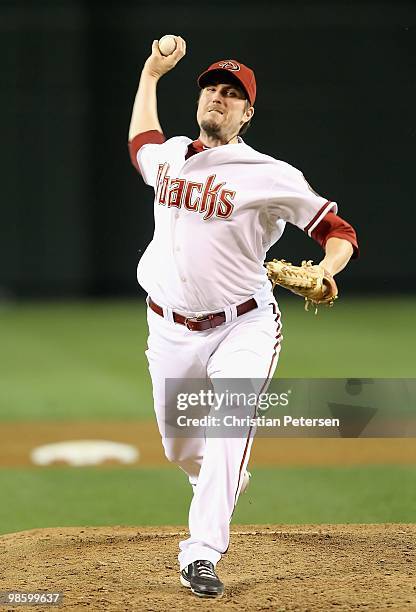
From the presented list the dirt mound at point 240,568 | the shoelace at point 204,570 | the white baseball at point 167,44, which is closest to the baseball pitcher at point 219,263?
→ the shoelace at point 204,570

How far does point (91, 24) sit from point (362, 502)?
10.3 metres

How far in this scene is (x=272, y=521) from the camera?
18.2ft

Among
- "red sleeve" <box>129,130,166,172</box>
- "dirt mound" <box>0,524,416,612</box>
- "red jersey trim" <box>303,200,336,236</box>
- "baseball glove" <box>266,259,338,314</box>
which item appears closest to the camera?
"baseball glove" <box>266,259,338,314</box>

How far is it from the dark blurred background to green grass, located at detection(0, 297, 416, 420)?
0.79 meters

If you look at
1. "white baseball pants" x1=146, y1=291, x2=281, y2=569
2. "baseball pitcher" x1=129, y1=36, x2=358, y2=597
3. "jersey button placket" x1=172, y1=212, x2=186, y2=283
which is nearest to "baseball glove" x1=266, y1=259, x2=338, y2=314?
"baseball pitcher" x1=129, y1=36, x2=358, y2=597

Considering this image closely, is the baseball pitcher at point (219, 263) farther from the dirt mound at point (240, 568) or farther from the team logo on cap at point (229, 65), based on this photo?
the dirt mound at point (240, 568)

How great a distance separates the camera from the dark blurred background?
570 inches

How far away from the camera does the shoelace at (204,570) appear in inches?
152

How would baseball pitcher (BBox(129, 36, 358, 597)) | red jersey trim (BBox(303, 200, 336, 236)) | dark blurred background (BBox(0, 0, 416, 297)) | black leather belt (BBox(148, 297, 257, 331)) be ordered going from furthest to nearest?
dark blurred background (BBox(0, 0, 416, 297)) < black leather belt (BBox(148, 297, 257, 331)) < red jersey trim (BBox(303, 200, 336, 236)) < baseball pitcher (BBox(129, 36, 358, 597))

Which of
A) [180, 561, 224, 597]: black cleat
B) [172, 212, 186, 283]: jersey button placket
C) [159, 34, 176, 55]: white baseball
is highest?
[159, 34, 176, 55]: white baseball

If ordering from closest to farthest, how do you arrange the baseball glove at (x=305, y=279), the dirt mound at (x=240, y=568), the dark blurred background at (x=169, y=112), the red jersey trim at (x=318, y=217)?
the baseball glove at (x=305, y=279), the dirt mound at (x=240, y=568), the red jersey trim at (x=318, y=217), the dark blurred background at (x=169, y=112)

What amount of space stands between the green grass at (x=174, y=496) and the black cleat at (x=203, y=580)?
5.17ft

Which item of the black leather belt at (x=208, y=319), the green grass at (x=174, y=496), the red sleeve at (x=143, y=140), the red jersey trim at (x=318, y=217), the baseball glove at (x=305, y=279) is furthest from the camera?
the green grass at (x=174, y=496)

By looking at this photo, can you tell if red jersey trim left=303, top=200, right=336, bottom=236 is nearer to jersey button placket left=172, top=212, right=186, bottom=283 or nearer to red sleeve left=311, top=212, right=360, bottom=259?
red sleeve left=311, top=212, right=360, bottom=259
